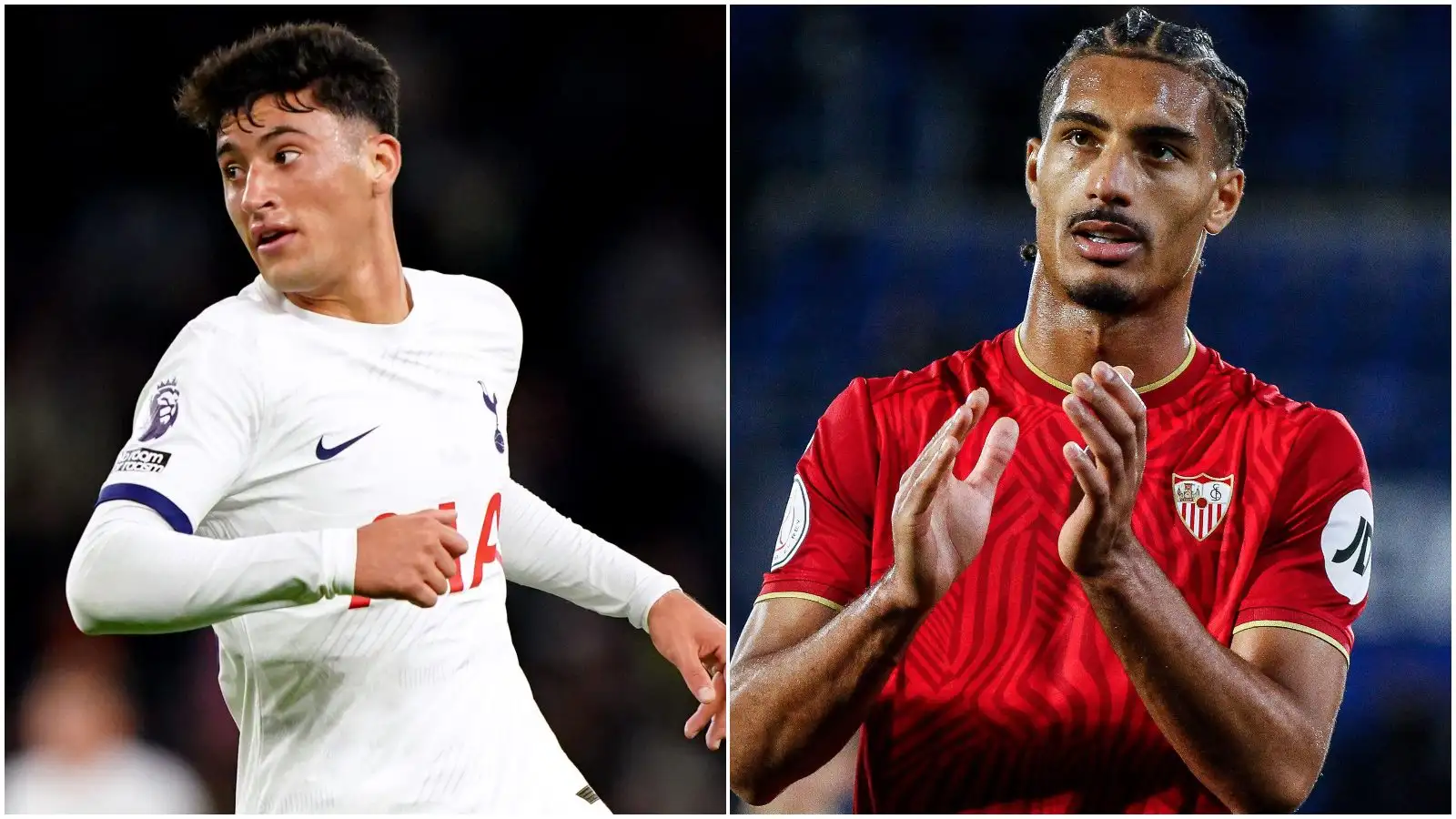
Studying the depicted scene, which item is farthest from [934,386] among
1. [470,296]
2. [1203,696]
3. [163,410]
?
[163,410]

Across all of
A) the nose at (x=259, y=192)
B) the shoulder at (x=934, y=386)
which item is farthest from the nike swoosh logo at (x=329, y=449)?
the shoulder at (x=934, y=386)

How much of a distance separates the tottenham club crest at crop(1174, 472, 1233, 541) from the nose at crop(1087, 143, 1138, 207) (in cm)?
45

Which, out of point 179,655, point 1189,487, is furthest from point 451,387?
point 1189,487

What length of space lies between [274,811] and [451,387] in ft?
2.23

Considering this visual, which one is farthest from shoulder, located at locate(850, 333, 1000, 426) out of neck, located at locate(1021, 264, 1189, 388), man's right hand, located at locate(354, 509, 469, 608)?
man's right hand, located at locate(354, 509, 469, 608)

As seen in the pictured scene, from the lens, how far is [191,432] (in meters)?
2.13

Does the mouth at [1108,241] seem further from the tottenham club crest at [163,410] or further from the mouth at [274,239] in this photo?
the tottenham club crest at [163,410]

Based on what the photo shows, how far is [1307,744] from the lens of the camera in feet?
7.81

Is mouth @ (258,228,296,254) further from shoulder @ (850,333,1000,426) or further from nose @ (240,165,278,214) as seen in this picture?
shoulder @ (850,333,1000,426)

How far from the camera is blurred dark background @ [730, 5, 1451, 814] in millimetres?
2625

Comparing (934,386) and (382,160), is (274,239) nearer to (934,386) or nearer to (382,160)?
(382,160)

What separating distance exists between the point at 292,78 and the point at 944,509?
3.88ft


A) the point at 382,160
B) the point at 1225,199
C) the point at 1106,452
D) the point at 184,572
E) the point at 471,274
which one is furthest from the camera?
the point at 471,274

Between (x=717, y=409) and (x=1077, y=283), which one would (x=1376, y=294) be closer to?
(x=1077, y=283)
